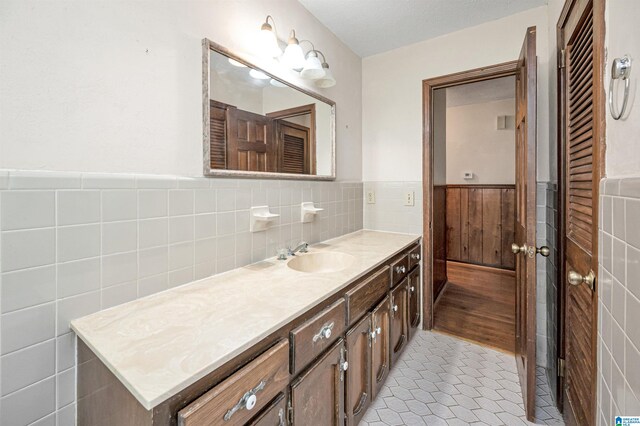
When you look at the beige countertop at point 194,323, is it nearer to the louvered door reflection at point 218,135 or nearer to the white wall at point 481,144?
the louvered door reflection at point 218,135

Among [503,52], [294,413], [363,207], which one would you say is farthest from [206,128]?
[503,52]

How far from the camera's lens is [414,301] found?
7.40ft

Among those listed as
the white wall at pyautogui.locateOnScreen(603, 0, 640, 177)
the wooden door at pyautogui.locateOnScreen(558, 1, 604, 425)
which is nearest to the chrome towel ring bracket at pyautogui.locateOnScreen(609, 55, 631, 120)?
the white wall at pyautogui.locateOnScreen(603, 0, 640, 177)

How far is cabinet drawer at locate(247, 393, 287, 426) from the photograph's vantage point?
796 millimetres

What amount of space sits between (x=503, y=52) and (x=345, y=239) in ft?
5.68

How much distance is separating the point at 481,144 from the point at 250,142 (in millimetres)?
3933

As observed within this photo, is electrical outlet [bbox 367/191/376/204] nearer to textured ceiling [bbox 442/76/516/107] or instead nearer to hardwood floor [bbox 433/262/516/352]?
hardwood floor [bbox 433/262/516/352]

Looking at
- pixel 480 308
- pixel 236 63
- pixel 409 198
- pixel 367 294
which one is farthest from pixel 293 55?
pixel 480 308

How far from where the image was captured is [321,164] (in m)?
2.05

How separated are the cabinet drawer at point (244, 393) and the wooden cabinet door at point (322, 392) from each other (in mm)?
108

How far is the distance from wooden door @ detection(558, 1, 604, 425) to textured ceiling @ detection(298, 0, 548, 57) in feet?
2.02

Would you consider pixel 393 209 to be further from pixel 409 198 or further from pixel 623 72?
pixel 623 72

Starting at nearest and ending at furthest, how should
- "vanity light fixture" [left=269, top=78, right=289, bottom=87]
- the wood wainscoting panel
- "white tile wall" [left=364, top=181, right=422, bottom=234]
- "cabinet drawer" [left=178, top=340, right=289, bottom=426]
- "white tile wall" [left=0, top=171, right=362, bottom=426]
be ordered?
1. "cabinet drawer" [left=178, top=340, right=289, bottom=426]
2. "white tile wall" [left=0, top=171, right=362, bottom=426]
3. "vanity light fixture" [left=269, top=78, right=289, bottom=87]
4. "white tile wall" [left=364, top=181, right=422, bottom=234]
5. the wood wainscoting panel

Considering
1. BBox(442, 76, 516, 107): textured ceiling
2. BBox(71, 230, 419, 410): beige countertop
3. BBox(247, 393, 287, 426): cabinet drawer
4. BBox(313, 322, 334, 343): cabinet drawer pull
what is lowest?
BBox(247, 393, 287, 426): cabinet drawer
